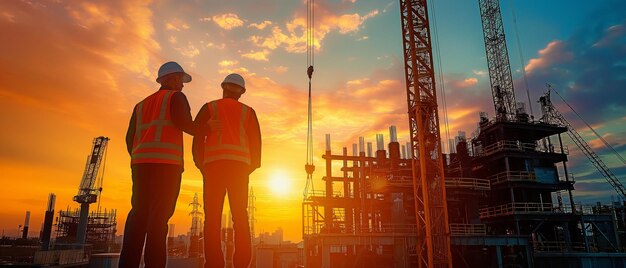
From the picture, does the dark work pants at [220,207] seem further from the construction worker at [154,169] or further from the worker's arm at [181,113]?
the worker's arm at [181,113]

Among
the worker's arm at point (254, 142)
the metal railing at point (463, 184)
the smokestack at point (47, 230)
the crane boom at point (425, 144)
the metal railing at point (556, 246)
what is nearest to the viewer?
the worker's arm at point (254, 142)

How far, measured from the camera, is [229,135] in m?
4.52

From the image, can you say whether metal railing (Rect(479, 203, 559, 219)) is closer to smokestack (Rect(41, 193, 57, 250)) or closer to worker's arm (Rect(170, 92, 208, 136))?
worker's arm (Rect(170, 92, 208, 136))

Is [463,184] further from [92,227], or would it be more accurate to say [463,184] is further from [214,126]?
[92,227]

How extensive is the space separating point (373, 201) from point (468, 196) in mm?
10344

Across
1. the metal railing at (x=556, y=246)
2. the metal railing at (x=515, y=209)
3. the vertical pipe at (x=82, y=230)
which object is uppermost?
the metal railing at (x=515, y=209)

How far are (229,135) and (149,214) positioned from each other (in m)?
1.23

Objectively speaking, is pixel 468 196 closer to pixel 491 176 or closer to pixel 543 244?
pixel 491 176

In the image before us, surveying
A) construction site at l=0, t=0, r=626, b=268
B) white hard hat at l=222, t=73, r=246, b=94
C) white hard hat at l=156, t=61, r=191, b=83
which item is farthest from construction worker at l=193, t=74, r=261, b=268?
construction site at l=0, t=0, r=626, b=268

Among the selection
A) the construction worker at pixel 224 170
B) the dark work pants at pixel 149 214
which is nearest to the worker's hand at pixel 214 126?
the construction worker at pixel 224 170

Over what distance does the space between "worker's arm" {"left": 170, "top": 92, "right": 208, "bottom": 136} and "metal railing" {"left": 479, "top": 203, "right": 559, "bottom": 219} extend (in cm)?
4124

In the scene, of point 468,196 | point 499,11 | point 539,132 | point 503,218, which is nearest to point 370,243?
point 468,196

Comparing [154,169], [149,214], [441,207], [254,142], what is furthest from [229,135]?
[441,207]

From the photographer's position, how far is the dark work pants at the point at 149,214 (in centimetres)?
379
